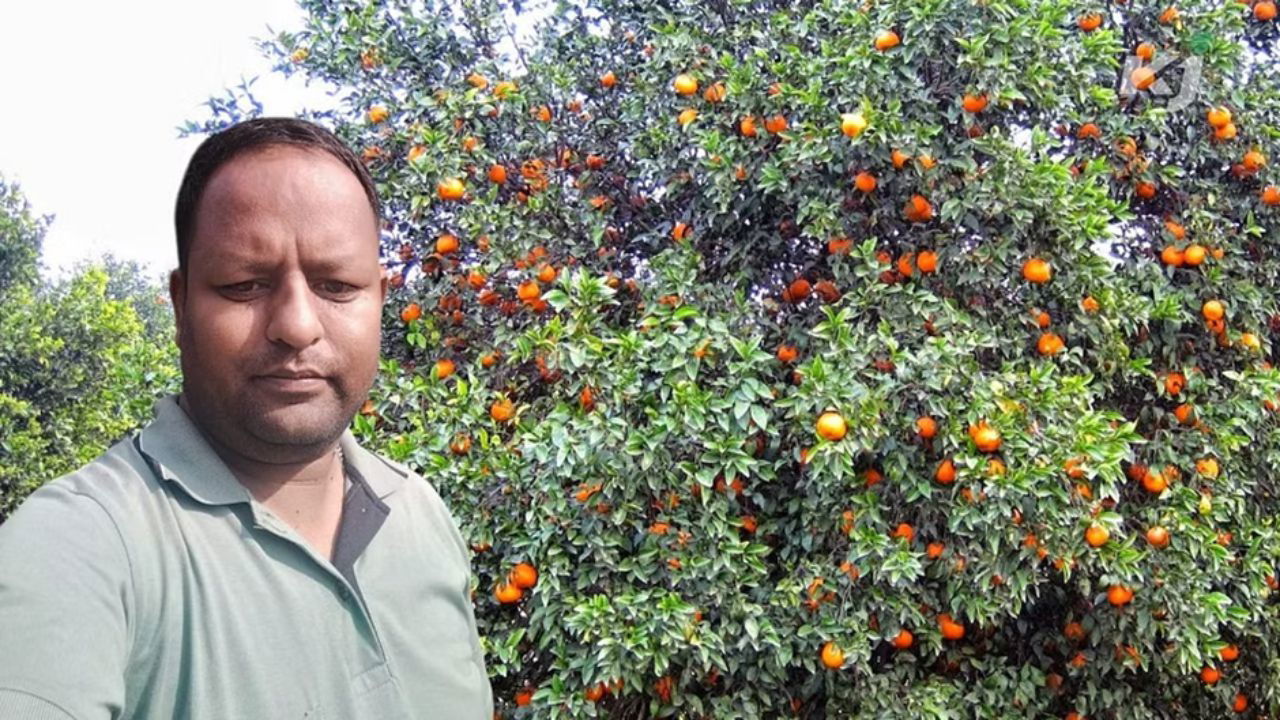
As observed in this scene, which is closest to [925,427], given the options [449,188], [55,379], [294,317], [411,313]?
[449,188]

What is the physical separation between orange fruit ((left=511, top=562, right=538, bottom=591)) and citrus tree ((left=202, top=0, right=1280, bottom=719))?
10mm

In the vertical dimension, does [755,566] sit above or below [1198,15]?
below

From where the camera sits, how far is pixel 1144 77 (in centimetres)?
445

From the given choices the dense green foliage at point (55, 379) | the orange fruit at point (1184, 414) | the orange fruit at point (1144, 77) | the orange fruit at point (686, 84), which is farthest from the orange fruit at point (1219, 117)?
the dense green foliage at point (55, 379)

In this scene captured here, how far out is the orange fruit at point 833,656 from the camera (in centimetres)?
348

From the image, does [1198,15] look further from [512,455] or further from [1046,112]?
[512,455]

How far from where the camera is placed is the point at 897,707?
12.0ft

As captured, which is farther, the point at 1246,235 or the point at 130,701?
the point at 1246,235

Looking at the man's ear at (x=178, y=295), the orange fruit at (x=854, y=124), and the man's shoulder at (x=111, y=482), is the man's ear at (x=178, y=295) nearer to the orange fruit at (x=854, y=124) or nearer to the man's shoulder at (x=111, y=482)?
the man's shoulder at (x=111, y=482)

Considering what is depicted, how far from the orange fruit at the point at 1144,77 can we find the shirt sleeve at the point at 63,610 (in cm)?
437

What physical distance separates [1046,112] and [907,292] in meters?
1.07

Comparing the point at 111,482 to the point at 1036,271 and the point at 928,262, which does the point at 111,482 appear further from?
the point at 1036,271

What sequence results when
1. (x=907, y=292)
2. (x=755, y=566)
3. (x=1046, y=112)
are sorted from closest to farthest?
(x=755, y=566), (x=907, y=292), (x=1046, y=112)

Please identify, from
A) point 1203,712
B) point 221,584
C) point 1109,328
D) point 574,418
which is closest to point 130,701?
point 221,584
